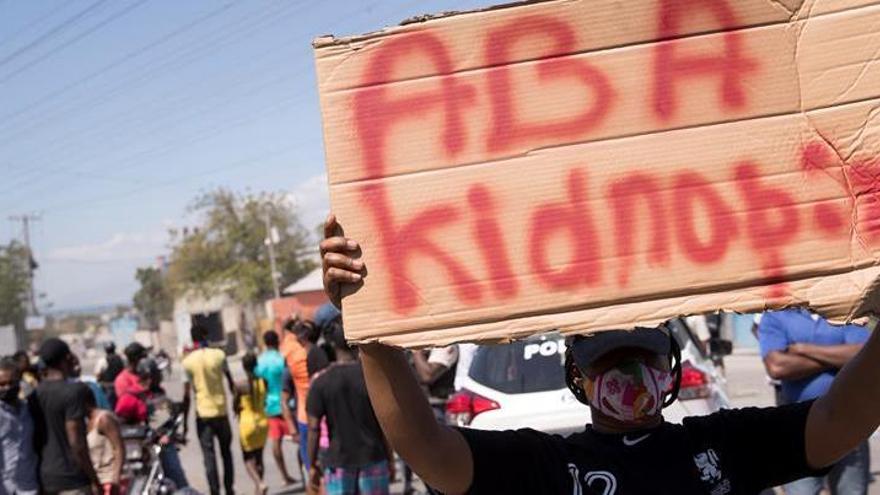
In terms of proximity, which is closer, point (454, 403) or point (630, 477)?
point (630, 477)

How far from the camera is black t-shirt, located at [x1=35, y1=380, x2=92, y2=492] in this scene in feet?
25.9

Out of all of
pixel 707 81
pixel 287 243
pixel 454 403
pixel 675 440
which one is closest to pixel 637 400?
pixel 675 440

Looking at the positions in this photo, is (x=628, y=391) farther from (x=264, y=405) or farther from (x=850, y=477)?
(x=264, y=405)

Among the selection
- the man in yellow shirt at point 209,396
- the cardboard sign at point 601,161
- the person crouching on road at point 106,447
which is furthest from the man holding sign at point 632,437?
the man in yellow shirt at point 209,396

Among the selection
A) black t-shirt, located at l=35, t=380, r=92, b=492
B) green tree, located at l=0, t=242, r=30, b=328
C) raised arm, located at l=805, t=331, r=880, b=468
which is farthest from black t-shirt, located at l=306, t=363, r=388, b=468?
green tree, located at l=0, t=242, r=30, b=328

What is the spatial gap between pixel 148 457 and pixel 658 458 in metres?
8.84

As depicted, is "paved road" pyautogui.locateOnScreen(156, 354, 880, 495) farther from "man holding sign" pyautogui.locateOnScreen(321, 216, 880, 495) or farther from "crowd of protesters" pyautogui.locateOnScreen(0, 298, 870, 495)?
"man holding sign" pyautogui.locateOnScreen(321, 216, 880, 495)

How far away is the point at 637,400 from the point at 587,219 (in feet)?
1.92

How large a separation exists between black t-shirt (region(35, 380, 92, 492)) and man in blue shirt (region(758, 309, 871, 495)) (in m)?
4.35

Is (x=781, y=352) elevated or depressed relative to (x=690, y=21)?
depressed

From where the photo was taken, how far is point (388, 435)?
2766 millimetres

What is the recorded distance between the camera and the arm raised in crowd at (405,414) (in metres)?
2.62

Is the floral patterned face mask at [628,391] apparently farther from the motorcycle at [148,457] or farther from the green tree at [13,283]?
the green tree at [13,283]

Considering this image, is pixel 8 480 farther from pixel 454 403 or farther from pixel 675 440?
pixel 675 440
